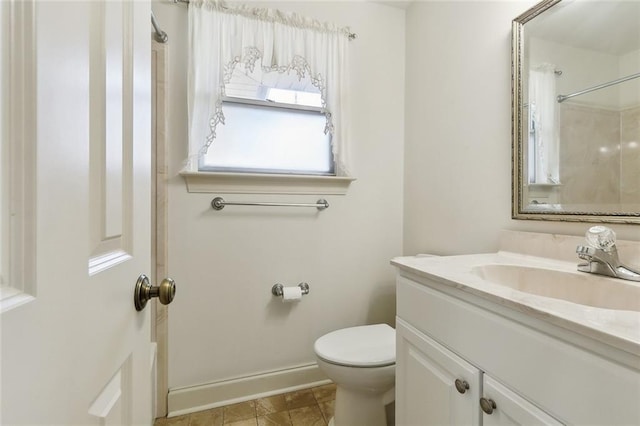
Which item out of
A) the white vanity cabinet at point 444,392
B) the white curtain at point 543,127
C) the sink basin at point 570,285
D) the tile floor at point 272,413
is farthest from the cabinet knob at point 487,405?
the tile floor at point 272,413

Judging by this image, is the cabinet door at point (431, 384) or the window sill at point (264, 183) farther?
the window sill at point (264, 183)

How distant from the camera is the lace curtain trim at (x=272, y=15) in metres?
1.44

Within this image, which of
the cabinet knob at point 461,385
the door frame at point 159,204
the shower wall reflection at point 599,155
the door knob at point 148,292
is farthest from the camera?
the door frame at point 159,204

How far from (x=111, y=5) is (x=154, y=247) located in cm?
118

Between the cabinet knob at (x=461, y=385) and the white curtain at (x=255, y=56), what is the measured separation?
1190 mm

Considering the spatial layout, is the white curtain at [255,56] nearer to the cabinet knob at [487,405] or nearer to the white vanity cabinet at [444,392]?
the white vanity cabinet at [444,392]

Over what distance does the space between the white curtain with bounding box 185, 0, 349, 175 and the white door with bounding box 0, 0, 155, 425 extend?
896 millimetres

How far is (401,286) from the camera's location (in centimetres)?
98

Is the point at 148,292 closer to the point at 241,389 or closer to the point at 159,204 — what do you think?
the point at 159,204

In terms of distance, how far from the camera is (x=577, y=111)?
98 centimetres

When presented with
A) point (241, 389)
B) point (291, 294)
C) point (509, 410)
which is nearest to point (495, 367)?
point (509, 410)

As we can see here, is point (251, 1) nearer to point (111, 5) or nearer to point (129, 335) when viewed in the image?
point (111, 5)

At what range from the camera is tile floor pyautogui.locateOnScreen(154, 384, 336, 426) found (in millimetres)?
1395

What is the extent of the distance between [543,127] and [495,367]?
3.07ft
